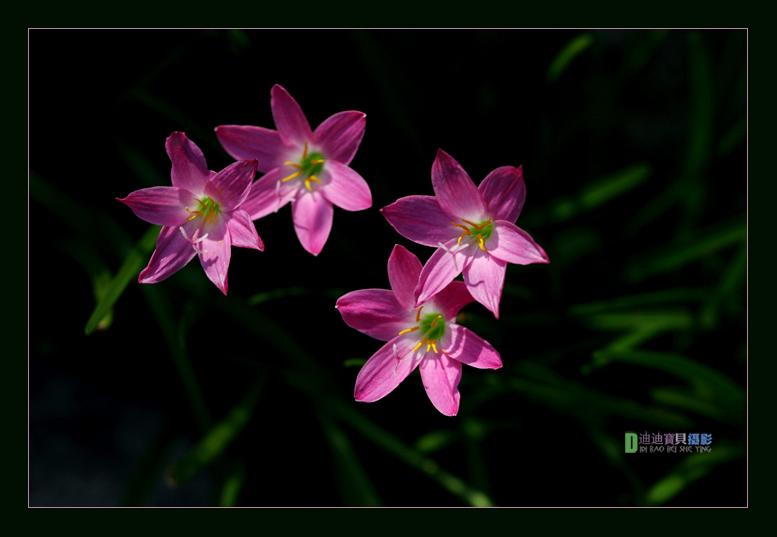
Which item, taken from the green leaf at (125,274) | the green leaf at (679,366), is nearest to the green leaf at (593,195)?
the green leaf at (679,366)

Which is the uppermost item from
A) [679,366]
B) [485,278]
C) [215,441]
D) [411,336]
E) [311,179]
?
A: [311,179]

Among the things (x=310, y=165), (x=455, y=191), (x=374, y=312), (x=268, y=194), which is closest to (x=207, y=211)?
(x=268, y=194)

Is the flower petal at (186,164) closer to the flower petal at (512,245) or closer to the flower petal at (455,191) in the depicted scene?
the flower petal at (455,191)

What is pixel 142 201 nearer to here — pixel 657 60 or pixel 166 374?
pixel 166 374

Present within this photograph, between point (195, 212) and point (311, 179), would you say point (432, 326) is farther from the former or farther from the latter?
point (195, 212)

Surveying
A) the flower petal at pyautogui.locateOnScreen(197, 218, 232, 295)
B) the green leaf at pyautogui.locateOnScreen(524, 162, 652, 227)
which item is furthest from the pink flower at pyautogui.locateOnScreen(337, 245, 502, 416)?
the green leaf at pyautogui.locateOnScreen(524, 162, 652, 227)

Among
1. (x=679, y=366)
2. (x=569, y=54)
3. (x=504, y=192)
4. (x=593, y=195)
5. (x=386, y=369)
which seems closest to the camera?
(x=504, y=192)
